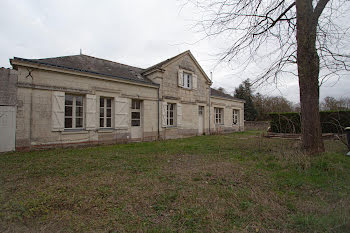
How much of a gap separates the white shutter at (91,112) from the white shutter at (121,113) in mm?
1006

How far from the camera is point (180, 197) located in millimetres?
2633

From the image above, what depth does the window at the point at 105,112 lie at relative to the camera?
8.34 meters

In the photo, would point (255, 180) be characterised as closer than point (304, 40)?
Yes

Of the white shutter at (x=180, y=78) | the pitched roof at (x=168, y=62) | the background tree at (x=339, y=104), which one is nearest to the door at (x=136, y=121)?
the pitched roof at (x=168, y=62)

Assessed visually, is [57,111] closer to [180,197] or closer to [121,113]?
[121,113]

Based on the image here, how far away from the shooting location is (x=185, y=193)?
2771 mm

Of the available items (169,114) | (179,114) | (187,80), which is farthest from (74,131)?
(187,80)

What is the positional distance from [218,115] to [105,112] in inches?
381

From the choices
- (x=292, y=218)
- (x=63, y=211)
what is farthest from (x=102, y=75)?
(x=292, y=218)

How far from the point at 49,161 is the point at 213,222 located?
510 cm

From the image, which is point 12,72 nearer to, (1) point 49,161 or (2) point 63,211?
(1) point 49,161

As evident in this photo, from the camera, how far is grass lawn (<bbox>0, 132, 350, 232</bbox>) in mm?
1985

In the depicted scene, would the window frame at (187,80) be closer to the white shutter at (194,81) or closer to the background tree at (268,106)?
the white shutter at (194,81)

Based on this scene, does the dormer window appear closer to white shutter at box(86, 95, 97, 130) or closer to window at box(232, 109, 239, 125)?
white shutter at box(86, 95, 97, 130)
